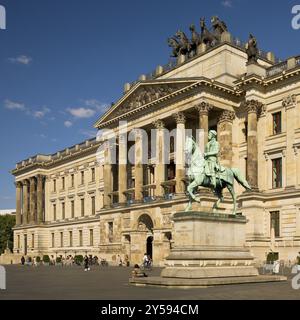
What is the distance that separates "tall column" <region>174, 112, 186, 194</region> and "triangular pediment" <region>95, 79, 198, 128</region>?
2930 mm

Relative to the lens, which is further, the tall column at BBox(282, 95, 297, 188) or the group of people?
the group of people

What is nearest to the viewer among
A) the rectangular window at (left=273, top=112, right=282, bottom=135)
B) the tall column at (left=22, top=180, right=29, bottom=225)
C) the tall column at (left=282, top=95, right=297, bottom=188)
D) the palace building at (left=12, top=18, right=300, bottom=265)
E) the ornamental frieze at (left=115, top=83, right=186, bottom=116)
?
the tall column at (left=282, top=95, right=297, bottom=188)

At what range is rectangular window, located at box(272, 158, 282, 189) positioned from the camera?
5060 centimetres

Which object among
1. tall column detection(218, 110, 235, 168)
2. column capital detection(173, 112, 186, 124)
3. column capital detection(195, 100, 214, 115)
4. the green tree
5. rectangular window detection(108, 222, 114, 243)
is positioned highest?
column capital detection(195, 100, 214, 115)

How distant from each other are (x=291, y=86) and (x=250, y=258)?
26.1 meters

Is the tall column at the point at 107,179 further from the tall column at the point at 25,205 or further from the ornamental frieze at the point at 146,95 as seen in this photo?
the tall column at the point at 25,205

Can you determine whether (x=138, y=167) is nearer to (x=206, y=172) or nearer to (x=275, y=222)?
(x=275, y=222)

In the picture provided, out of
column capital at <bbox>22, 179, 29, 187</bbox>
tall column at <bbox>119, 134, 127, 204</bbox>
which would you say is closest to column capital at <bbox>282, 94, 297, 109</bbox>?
tall column at <bbox>119, 134, 127, 204</bbox>

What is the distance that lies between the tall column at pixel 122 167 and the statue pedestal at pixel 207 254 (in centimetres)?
3687

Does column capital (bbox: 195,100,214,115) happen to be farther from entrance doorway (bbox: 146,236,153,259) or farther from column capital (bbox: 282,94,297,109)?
entrance doorway (bbox: 146,236,153,259)

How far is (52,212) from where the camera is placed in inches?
3767

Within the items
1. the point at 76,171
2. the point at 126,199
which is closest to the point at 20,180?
the point at 76,171

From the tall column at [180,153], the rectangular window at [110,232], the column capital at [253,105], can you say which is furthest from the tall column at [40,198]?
the column capital at [253,105]

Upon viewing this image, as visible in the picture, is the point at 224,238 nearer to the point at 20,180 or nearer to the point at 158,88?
the point at 158,88
